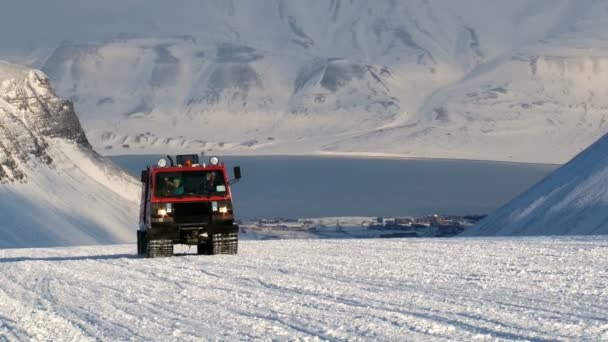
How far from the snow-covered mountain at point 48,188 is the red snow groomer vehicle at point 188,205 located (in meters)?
106

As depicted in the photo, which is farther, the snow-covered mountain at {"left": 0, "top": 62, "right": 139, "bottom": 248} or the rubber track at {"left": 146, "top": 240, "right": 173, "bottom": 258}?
the snow-covered mountain at {"left": 0, "top": 62, "right": 139, "bottom": 248}

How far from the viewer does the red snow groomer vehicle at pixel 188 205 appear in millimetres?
38875

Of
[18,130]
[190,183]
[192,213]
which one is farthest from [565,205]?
[18,130]

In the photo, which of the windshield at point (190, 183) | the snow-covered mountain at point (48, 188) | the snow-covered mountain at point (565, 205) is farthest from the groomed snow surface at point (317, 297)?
the snow-covered mountain at point (48, 188)

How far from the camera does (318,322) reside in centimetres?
2205

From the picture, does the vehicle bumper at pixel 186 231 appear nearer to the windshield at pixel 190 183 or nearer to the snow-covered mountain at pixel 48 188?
the windshield at pixel 190 183

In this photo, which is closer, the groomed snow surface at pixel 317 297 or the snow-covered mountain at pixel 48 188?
the groomed snow surface at pixel 317 297

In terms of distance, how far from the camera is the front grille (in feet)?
127

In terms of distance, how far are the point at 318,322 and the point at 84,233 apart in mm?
140073

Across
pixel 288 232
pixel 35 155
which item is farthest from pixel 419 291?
pixel 35 155

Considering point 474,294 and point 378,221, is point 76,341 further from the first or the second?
point 378,221

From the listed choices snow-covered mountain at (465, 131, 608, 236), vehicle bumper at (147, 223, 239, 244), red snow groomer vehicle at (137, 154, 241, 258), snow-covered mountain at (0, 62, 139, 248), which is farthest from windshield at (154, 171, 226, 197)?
snow-covered mountain at (0, 62, 139, 248)

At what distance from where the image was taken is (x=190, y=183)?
129 feet

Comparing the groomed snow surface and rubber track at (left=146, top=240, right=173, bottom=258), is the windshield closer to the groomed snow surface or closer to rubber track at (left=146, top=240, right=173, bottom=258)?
rubber track at (left=146, top=240, right=173, bottom=258)
